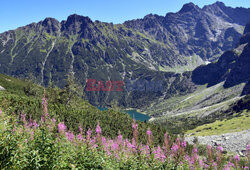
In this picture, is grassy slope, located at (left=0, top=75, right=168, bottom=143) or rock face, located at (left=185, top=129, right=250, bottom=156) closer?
grassy slope, located at (left=0, top=75, right=168, bottom=143)

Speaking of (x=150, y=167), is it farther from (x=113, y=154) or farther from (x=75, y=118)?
(x=75, y=118)

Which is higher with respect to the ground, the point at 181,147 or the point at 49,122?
the point at 49,122

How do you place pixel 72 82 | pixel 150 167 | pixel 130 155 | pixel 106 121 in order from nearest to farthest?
pixel 150 167 → pixel 130 155 → pixel 106 121 → pixel 72 82

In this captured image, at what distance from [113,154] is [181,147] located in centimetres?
526

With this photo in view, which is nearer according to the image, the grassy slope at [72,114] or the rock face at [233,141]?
the grassy slope at [72,114]

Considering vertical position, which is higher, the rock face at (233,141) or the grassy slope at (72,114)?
the grassy slope at (72,114)

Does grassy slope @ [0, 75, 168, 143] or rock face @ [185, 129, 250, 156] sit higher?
grassy slope @ [0, 75, 168, 143]

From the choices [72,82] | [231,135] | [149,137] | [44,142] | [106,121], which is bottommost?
[231,135]

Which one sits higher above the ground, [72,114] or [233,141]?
[72,114]

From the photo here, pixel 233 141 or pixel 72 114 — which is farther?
pixel 233 141

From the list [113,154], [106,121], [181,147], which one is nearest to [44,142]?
[113,154]

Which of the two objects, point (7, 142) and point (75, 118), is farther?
point (75, 118)

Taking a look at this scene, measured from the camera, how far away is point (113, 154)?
44.6 ft

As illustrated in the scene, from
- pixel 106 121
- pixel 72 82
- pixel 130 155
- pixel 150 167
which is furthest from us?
pixel 72 82
